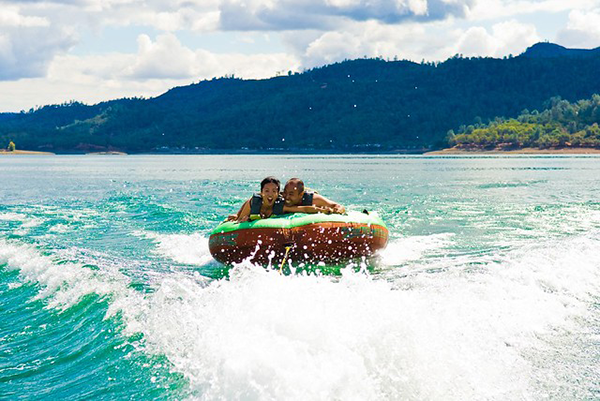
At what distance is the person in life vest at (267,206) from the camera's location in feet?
31.8

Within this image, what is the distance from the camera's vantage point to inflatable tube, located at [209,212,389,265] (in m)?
9.37

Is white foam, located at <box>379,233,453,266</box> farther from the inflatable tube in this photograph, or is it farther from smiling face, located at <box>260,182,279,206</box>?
smiling face, located at <box>260,182,279,206</box>

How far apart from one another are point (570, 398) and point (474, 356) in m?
0.87

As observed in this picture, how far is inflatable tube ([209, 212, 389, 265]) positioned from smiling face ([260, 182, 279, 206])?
283mm

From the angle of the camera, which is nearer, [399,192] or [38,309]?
[38,309]

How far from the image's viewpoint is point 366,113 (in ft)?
479

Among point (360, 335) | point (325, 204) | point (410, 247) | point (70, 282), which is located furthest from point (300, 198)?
point (360, 335)

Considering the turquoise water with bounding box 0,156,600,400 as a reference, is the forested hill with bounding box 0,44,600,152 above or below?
above

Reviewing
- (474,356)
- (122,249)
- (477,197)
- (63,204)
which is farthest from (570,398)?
(63,204)

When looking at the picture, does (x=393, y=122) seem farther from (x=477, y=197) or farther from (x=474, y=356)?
(x=474, y=356)

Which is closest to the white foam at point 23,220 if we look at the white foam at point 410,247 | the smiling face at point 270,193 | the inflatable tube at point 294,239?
the inflatable tube at point 294,239

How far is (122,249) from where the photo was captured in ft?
39.5

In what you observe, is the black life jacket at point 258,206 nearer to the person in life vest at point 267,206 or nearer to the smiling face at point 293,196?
the person in life vest at point 267,206

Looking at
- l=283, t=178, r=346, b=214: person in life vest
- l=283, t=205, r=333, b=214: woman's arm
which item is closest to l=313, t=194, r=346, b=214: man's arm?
l=283, t=178, r=346, b=214: person in life vest
